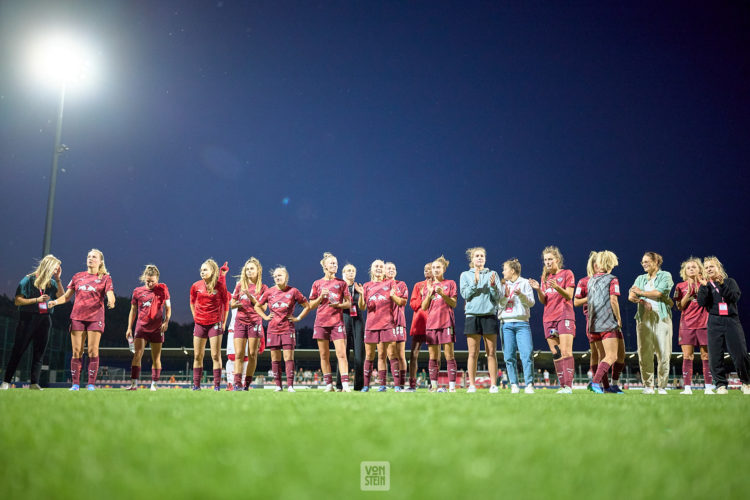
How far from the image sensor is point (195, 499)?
129 cm

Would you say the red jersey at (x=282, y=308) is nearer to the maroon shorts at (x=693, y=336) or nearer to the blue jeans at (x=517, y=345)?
the blue jeans at (x=517, y=345)

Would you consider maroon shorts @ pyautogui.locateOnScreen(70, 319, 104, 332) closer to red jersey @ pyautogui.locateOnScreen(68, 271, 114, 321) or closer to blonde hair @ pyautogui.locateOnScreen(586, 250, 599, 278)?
red jersey @ pyautogui.locateOnScreen(68, 271, 114, 321)

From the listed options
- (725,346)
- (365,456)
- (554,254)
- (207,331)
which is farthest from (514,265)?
(365,456)

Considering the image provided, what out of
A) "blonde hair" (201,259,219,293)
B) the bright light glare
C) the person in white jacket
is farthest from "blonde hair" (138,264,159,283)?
the bright light glare

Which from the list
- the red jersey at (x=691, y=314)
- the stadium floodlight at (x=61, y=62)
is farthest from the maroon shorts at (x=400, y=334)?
the stadium floodlight at (x=61, y=62)

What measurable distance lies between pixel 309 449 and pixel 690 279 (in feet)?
31.6

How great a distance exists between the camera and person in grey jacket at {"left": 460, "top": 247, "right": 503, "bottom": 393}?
8.67m

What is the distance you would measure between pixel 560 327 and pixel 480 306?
1.49 metres

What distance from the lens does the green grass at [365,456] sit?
4.62 ft

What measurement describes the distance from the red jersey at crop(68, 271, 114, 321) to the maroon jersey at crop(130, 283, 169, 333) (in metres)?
0.55

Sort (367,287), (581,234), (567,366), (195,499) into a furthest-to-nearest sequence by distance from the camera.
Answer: (581,234), (367,287), (567,366), (195,499)

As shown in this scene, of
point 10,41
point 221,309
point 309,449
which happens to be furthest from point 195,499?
point 10,41

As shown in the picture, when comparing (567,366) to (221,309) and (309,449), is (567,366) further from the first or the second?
(309,449)

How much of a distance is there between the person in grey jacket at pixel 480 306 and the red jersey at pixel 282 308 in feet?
10.2
